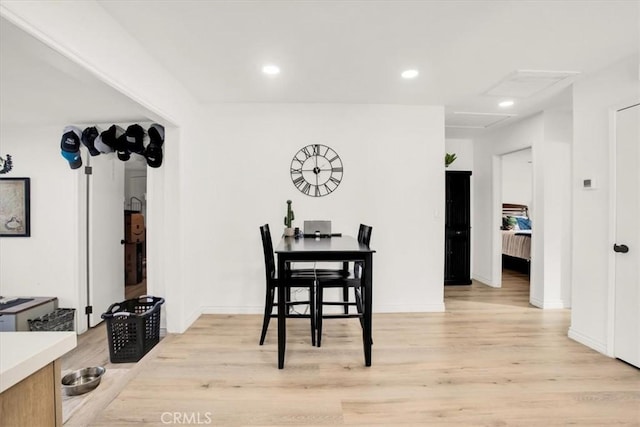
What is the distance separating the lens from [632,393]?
2113 mm

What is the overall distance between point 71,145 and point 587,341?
5302mm

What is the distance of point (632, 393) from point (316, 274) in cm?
233

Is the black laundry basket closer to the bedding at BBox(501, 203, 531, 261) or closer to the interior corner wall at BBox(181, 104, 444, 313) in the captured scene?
the interior corner wall at BBox(181, 104, 444, 313)

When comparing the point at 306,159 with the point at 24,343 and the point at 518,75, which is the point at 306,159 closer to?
the point at 518,75

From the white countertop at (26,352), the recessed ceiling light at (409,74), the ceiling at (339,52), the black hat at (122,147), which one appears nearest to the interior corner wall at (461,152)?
the ceiling at (339,52)

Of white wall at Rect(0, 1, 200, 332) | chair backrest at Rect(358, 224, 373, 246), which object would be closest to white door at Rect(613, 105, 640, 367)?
chair backrest at Rect(358, 224, 373, 246)

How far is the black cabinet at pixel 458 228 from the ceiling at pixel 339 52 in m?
1.54

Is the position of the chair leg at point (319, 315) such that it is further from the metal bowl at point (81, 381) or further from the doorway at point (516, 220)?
the doorway at point (516, 220)

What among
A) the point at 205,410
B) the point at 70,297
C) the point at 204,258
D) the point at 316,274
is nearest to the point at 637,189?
the point at 316,274

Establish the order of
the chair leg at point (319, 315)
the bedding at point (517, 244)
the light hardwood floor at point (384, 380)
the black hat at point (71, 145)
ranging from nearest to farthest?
the light hardwood floor at point (384, 380) → the chair leg at point (319, 315) → the black hat at point (71, 145) → the bedding at point (517, 244)

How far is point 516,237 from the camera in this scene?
19.0 ft

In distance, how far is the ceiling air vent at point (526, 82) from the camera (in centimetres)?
281

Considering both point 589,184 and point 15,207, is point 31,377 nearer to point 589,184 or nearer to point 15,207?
point 589,184

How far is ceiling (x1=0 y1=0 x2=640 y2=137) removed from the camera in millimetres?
1935
